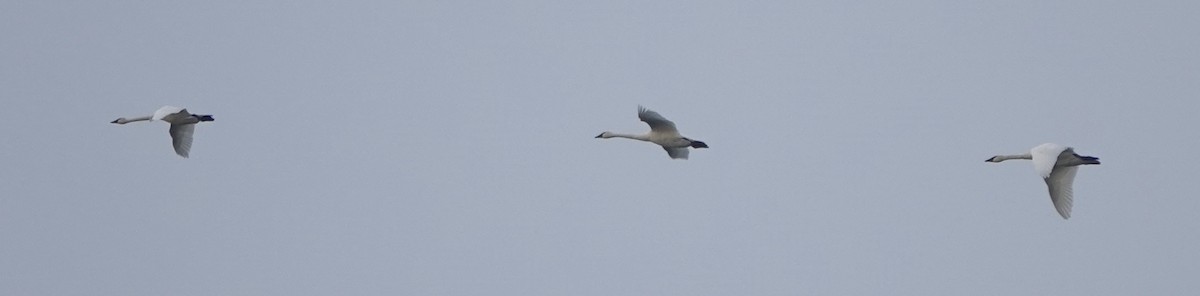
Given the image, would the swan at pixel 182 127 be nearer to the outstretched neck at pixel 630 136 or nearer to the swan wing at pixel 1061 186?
the outstretched neck at pixel 630 136

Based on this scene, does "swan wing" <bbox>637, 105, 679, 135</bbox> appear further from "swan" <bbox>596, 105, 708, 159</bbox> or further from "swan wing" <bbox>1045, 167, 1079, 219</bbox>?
"swan wing" <bbox>1045, 167, 1079, 219</bbox>

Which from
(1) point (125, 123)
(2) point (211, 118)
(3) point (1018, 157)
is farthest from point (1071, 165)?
(1) point (125, 123)

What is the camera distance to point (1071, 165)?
1566 inches

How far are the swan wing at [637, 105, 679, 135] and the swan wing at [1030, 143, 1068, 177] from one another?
8.76 meters

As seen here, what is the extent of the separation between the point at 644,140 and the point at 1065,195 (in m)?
9.87

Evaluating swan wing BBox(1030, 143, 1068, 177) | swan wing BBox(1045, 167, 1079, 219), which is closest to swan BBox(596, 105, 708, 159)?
swan wing BBox(1045, 167, 1079, 219)

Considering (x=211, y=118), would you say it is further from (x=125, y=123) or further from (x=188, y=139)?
(x=125, y=123)

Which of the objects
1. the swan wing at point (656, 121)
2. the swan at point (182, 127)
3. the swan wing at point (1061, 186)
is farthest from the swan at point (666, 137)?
the swan at point (182, 127)

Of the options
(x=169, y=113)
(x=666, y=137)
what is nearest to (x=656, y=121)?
(x=666, y=137)

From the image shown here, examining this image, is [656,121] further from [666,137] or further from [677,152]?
[677,152]

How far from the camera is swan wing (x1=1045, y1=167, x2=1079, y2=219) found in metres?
39.8

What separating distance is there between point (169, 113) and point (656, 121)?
11720 mm

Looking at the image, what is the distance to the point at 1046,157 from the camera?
37094mm

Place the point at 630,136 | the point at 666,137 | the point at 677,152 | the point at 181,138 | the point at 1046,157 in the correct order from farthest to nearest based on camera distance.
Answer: the point at 181,138 → the point at 630,136 → the point at 677,152 → the point at 666,137 → the point at 1046,157
